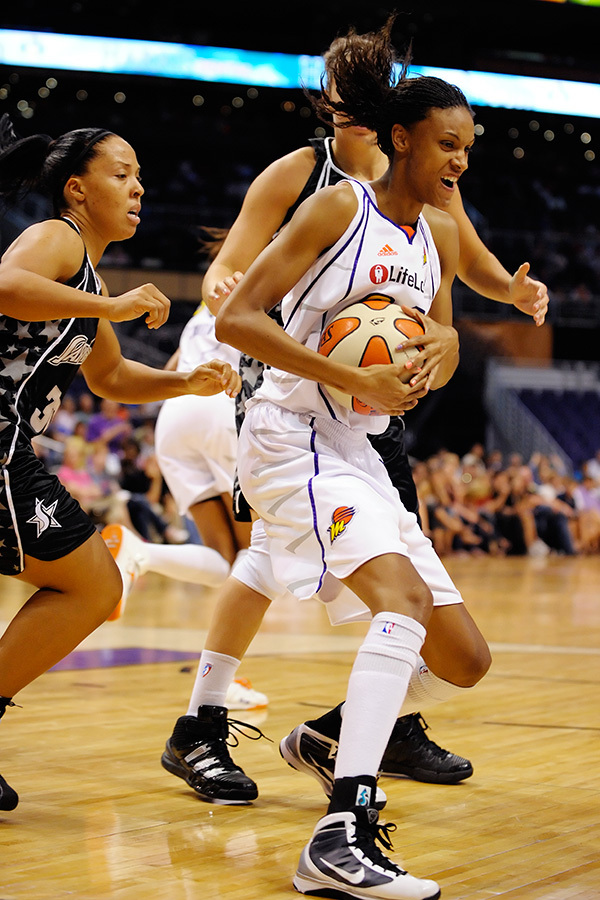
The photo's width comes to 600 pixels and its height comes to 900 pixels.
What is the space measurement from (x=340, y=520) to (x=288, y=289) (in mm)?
598

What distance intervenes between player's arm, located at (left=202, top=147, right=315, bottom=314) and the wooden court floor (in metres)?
1.57

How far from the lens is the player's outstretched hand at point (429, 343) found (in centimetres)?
254

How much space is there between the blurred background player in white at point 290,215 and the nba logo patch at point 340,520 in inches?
30.8

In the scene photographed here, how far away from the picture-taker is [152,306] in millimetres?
2652

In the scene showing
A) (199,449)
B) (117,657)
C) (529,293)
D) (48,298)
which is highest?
(529,293)

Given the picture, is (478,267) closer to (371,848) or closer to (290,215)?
(290,215)

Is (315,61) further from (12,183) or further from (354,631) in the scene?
(12,183)

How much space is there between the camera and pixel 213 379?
119 inches

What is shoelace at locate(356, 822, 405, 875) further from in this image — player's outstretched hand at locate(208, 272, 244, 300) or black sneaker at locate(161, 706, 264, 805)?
player's outstretched hand at locate(208, 272, 244, 300)

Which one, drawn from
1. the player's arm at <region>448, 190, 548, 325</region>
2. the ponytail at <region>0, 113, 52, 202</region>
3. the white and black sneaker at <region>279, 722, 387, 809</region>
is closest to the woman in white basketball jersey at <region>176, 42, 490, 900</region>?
the white and black sneaker at <region>279, 722, 387, 809</region>

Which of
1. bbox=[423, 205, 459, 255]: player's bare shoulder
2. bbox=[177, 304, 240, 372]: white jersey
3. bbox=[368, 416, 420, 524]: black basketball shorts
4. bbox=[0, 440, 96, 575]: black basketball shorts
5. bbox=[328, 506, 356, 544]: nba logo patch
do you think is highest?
bbox=[423, 205, 459, 255]: player's bare shoulder

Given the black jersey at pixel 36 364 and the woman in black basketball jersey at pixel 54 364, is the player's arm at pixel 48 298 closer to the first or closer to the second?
the woman in black basketball jersey at pixel 54 364

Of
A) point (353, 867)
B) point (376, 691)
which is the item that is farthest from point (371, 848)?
point (376, 691)

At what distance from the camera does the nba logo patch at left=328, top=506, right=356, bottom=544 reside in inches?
96.6
